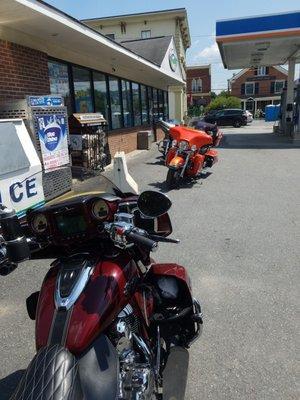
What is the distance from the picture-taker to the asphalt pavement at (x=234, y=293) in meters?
2.79

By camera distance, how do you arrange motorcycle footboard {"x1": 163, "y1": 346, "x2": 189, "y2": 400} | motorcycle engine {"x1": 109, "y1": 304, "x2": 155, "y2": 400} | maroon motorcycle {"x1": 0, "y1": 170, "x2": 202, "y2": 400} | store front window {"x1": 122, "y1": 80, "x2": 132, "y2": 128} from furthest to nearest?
1. store front window {"x1": 122, "y1": 80, "x2": 132, "y2": 128}
2. motorcycle footboard {"x1": 163, "y1": 346, "x2": 189, "y2": 400}
3. motorcycle engine {"x1": 109, "y1": 304, "x2": 155, "y2": 400}
4. maroon motorcycle {"x1": 0, "y1": 170, "x2": 202, "y2": 400}

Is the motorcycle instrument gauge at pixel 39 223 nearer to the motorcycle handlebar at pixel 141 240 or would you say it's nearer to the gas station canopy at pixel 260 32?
the motorcycle handlebar at pixel 141 240

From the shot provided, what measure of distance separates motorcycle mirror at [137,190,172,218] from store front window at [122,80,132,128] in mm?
13856

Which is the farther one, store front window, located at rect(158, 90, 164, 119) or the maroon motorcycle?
store front window, located at rect(158, 90, 164, 119)

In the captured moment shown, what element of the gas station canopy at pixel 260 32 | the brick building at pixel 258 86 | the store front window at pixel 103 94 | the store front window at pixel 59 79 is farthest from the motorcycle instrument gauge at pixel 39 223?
the brick building at pixel 258 86

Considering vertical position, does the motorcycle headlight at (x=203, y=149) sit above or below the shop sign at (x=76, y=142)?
below

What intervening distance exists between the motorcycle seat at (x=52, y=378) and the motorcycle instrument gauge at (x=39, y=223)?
63 centimetres

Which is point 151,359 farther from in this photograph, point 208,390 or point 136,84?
point 136,84

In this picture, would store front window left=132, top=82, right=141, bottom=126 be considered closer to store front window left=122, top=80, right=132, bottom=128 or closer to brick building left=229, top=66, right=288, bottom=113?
store front window left=122, top=80, right=132, bottom=128

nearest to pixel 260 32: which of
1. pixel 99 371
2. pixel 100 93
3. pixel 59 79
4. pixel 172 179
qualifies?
pixel 100 93

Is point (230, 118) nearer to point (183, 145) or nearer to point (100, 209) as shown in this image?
point (183, 145)

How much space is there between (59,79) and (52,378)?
965 cm

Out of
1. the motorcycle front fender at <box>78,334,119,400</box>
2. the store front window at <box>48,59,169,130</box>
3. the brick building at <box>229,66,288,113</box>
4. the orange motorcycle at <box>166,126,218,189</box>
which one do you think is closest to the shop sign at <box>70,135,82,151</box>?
the store front window at <box>48,59,169,130</box>

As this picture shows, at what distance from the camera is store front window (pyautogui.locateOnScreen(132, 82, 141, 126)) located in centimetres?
1692
